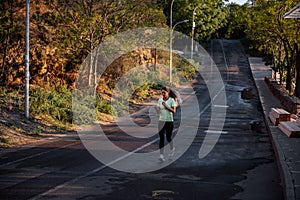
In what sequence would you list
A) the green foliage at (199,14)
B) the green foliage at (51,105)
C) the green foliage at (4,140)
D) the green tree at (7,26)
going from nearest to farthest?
the green foliage at (4,140)
the green foliage at (51,105)
the green tree at (7,26)
the green foliage at (199,14)

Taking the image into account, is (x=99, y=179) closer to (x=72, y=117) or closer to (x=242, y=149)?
(x=242, y=149)

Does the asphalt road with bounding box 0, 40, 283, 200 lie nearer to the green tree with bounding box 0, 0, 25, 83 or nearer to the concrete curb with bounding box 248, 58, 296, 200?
the concrete curb with bounding box 248, 58, 296, 200

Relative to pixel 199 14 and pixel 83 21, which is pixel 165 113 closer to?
pixel 83 21

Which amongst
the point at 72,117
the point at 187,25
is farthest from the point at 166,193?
the point at 187,25

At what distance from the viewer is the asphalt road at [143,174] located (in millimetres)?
8594

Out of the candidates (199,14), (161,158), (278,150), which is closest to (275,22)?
(278,150)

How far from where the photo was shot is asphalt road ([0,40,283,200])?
8.59 meters

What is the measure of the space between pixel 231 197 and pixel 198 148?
5.81 metres

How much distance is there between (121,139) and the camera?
16156 millimetres

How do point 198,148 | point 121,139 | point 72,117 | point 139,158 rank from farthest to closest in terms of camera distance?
point 72,117
point 121,139
point 198,148
point 139,158

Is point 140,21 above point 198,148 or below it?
above

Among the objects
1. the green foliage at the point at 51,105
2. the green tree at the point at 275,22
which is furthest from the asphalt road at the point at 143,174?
the green tree at the point at 275,22

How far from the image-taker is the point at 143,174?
1027 cm

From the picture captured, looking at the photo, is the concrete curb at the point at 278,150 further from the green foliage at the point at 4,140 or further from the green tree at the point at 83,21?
the green tree at the point at 83,21
